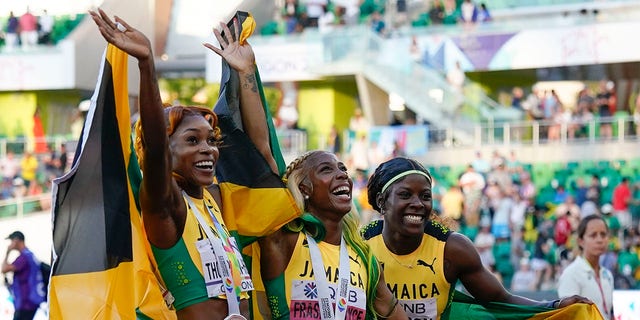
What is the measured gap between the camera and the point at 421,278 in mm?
6879

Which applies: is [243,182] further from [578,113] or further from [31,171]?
[31,171]

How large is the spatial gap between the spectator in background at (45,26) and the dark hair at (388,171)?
83.9 ft

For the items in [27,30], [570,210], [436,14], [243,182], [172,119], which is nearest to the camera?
[172,119]

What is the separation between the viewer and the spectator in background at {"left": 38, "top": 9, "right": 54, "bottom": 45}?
31688 mm

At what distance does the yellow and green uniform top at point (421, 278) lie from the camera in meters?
6.85

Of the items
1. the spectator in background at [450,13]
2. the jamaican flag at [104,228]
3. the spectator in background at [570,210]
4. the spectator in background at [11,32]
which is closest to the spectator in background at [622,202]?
the spectator in background at [570,210]

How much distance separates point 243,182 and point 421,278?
114 cm

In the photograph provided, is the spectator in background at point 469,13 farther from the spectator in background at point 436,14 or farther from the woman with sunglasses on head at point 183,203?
the woman with sunglasses on head at point 183,203

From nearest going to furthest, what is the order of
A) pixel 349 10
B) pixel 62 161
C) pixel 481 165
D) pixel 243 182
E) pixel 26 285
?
pixel 243 182 < pixel 26 285 < pixel 481 165 < pixel 62 161 < pixel 349 10

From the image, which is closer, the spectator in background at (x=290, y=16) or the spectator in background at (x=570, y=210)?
the spectator in background at (x=570, y=210)

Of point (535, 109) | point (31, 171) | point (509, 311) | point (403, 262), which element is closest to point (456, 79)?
point (535, 109)

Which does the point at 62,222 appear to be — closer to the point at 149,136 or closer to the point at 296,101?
the point at 149,136

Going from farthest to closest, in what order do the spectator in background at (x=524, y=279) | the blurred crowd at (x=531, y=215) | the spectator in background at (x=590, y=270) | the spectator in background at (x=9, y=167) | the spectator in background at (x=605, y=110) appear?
the spectator in background at (x=9, y=167) → the spectator in background at (x=605, y=110) → the blurred crowd at (x=531, y=215) → the spectator in background at (x=524, y=279) → the spectator in background at (x=590, y=270)

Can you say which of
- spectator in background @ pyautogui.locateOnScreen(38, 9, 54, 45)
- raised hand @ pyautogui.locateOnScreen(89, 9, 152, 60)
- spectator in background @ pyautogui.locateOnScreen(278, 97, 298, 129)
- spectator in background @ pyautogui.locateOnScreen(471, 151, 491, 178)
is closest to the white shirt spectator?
spectator in background @ pyautogui.locateOnScreen(278, 97, 298, 129)
